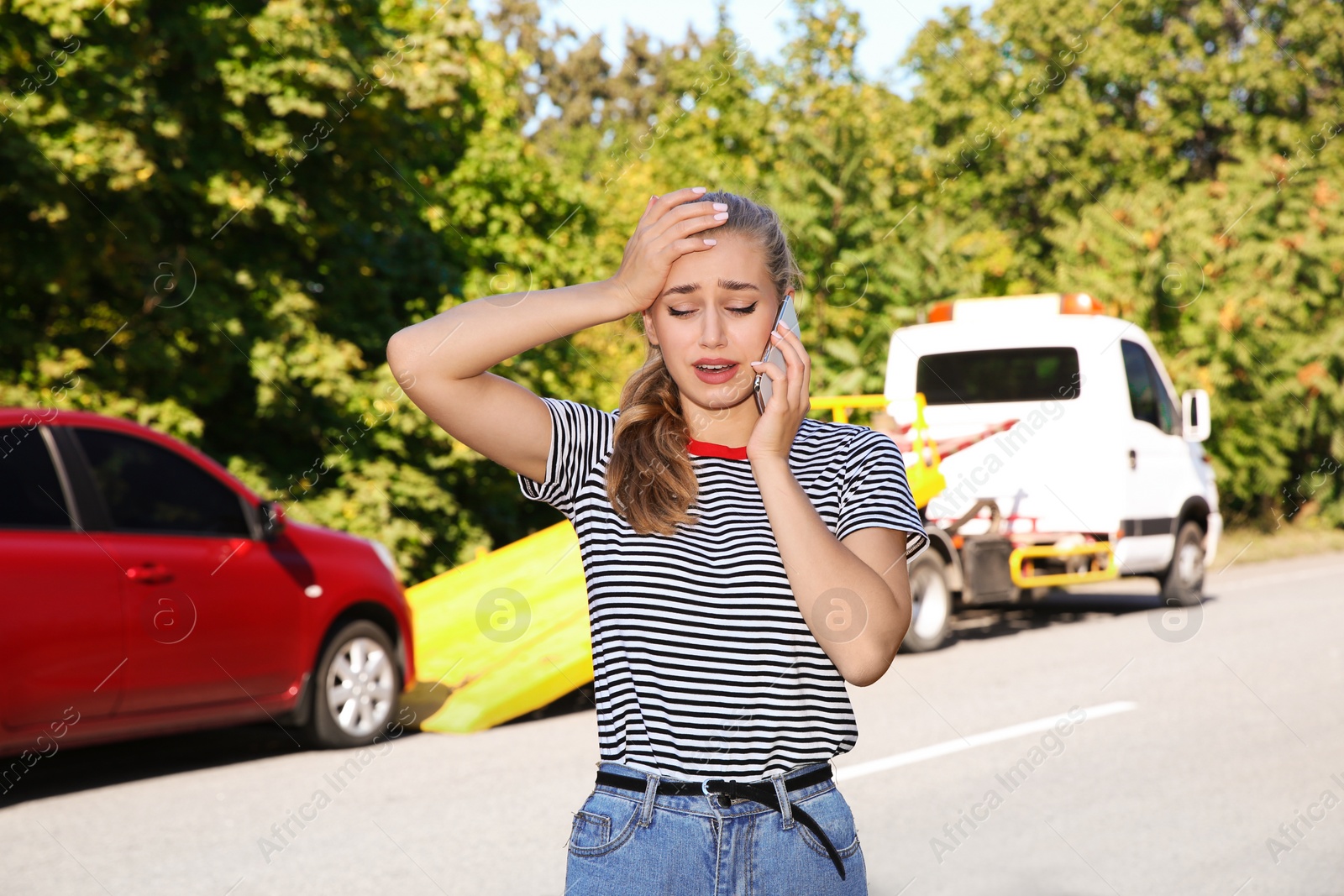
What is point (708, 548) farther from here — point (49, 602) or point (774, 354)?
point (49, 602)

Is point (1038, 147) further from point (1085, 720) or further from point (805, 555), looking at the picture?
point (805, 555)

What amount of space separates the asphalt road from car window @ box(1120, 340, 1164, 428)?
3230mm

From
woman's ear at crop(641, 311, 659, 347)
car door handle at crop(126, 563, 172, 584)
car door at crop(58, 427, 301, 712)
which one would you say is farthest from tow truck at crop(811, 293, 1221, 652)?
woman's ear at crop(641, 311, 659, 347)

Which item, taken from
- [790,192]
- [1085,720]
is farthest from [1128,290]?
[1085,720]

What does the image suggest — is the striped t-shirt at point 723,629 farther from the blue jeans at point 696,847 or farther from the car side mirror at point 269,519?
the car side mirror at point 269,519

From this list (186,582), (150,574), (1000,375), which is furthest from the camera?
(1000,375)

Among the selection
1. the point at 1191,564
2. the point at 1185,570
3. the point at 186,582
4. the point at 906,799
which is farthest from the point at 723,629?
the point at 1191,564

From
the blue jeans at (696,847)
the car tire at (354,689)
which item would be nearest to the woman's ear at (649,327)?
the blue jeans at (696,847)

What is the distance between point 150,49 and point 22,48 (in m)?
1.06

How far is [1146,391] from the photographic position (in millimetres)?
13250

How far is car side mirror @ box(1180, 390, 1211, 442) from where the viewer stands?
43.0 ft

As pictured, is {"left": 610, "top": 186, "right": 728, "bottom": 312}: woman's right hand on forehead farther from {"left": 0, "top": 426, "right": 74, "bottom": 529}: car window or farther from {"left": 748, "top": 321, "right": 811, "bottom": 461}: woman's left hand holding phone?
{"left": 0, "top": 426, "right": 74, "bottom": 529}: car window

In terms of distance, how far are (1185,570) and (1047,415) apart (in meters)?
3.01

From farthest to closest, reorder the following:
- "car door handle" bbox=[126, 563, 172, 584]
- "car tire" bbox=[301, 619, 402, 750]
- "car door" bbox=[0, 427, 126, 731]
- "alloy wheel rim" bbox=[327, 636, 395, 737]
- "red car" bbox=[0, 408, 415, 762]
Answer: "alloy wheel rim" bbox=[327, 636, 395, 737]
"car tire" bbox=[301, 619, 402, 750]
"car door handle" bbox=[126, 563, 172, 584]
"red car" bbox=[0, 408, 415, 762]
"car door" bbox=[0, 427, 126, 731]
